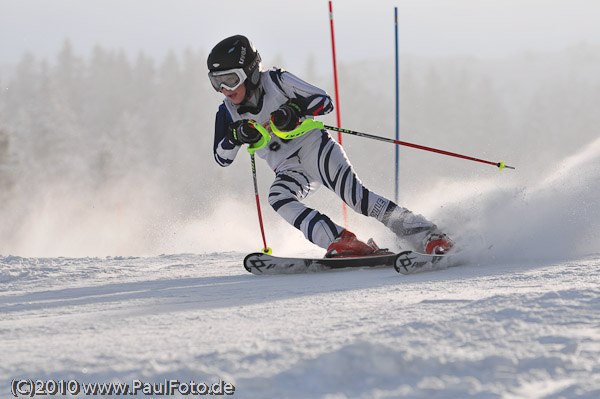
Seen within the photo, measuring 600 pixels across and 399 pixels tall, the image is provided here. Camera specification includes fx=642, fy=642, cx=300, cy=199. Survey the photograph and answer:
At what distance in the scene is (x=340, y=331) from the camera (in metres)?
1.98

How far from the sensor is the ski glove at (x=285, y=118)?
4.20 metres

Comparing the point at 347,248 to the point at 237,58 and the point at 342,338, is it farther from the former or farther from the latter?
the point at 342,338

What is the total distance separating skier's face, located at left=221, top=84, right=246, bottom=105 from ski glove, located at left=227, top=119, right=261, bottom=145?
0.18m

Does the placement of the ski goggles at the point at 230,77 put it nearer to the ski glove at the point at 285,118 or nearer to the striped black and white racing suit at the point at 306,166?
the striped black and white racing suit at the point at 306,166

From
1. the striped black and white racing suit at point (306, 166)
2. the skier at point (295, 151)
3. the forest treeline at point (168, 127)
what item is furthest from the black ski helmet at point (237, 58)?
the forest treeline at point (168, 127)

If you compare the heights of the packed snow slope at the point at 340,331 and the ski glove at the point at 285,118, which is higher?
the ski glove at the point at 285,118

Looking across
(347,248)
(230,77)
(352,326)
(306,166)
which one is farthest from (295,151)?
(352,326)

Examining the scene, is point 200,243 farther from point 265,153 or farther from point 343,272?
point 343,272

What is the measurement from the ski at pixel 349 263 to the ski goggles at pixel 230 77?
1.16m

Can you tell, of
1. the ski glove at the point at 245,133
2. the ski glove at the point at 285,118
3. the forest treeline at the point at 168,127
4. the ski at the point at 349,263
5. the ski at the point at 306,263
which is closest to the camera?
the ski at the point at 349,263

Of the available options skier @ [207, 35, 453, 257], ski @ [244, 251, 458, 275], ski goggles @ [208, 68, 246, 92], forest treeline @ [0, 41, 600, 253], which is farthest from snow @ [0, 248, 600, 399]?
forest treeline @ [0, 41, 600, 253]

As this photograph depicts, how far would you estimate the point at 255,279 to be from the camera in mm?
3930

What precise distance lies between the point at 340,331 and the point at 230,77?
273cm

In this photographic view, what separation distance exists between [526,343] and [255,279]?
2.36 m
